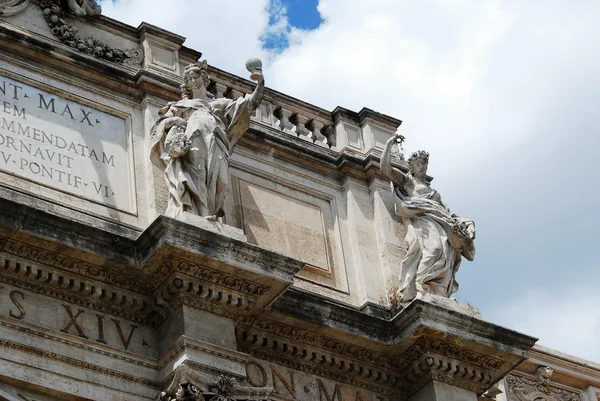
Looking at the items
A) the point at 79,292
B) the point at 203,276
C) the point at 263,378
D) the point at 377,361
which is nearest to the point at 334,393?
the point at 377,361

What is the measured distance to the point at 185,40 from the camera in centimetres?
2094

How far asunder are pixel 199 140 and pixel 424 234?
326cm

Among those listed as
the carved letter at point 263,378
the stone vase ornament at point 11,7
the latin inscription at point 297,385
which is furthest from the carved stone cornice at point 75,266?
the stone vase ornament at point 11,7

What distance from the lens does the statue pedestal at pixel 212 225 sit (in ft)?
59.3

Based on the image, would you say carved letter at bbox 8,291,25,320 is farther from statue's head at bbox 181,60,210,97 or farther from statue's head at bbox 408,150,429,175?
statue's head at bbox 408,150,429,175

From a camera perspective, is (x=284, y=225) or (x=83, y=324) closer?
(x=83, y=324)

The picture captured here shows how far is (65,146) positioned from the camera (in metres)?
19.0

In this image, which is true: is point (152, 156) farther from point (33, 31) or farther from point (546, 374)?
point (546, 374)

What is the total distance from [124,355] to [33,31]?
169 inches

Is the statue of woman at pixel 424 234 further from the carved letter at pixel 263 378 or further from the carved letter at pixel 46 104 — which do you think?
the carved letter at pixel 46 104

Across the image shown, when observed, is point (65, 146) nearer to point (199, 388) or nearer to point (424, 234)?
point (199, 388)

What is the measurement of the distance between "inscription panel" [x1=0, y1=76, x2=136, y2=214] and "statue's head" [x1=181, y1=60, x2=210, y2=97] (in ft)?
2.73

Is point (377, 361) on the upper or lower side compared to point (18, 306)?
upper

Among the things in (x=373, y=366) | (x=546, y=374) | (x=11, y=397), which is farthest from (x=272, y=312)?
(x=546, y=374)
